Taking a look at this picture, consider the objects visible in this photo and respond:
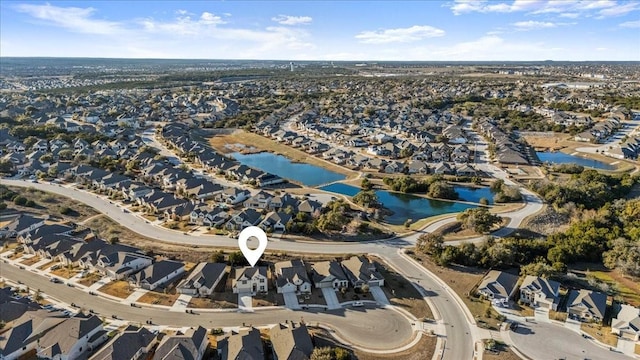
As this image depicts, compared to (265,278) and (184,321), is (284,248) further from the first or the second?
(184,321)

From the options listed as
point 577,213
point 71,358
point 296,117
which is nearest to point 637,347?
point 577,213

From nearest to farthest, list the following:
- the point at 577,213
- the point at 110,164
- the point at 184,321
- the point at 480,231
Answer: the point at 184,321 < the point at 480,231 < the point at 577,213 < the point at 110,164

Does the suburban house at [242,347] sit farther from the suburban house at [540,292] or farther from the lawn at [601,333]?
the lawn at [601,333]

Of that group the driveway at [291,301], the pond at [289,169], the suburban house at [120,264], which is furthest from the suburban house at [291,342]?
the pond at [289,169]

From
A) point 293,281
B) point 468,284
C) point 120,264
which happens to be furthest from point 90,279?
point 468,284

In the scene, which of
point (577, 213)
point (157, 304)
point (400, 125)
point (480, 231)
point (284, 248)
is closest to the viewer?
point (157, 304)
